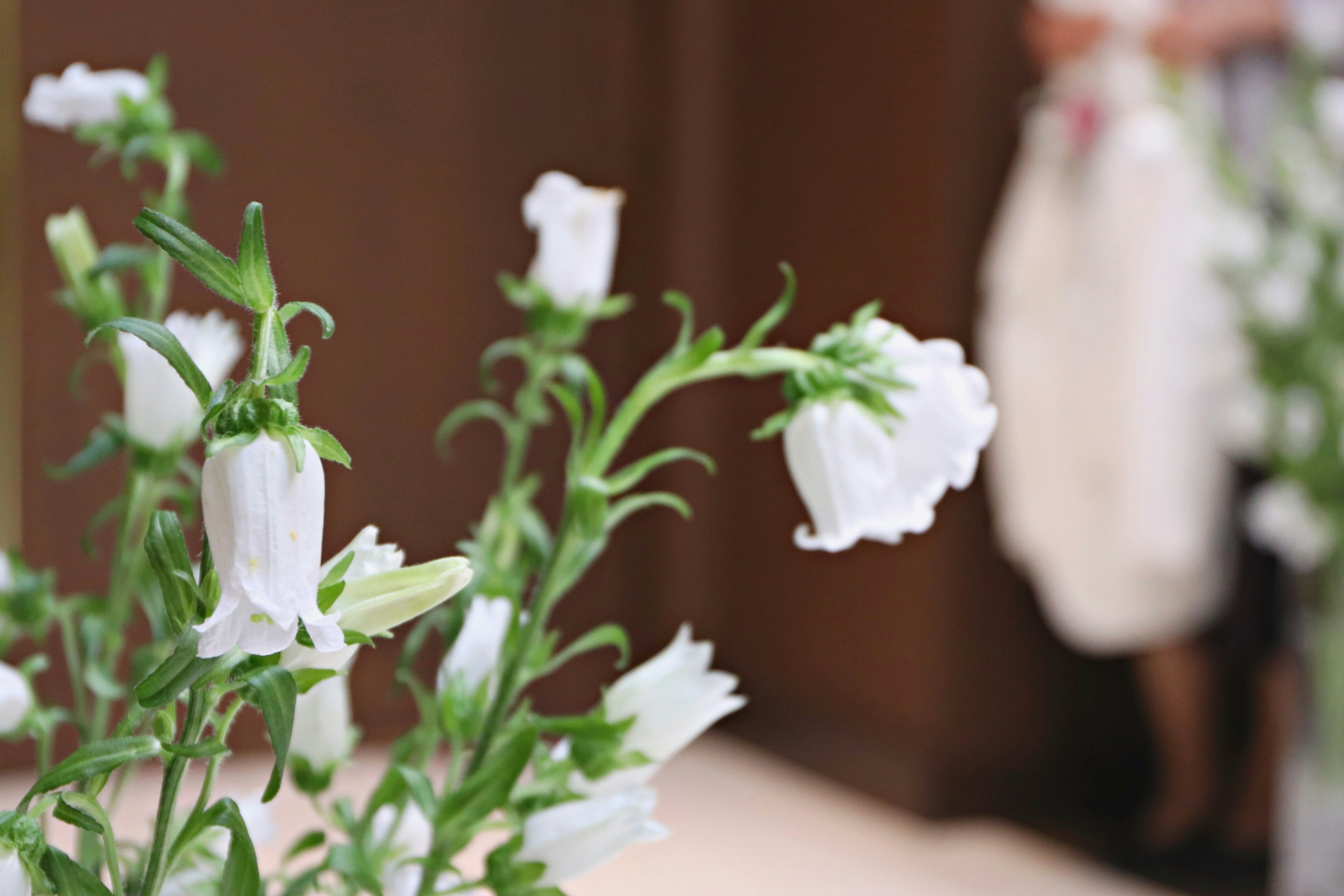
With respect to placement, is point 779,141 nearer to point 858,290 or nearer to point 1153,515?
point 858,290

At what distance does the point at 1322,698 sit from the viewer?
1.96m

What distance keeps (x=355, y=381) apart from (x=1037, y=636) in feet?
5.16

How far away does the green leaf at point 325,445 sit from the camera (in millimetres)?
296

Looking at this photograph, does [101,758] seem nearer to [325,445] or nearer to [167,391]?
→ [325,445]

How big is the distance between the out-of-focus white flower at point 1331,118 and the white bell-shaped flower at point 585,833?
187 cm

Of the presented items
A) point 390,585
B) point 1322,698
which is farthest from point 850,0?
point 390,585

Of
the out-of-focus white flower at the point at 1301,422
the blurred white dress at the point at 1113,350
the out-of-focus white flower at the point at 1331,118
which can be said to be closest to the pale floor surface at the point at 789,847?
the blurred white dress at the point at 1113,350

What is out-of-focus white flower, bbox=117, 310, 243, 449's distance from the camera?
0.49m

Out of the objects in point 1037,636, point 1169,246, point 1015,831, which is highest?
point 1169,246

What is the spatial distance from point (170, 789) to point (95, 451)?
10.0 inches

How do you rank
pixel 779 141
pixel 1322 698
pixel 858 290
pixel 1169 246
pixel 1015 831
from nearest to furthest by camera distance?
pixel 1322 698 < pixel 1169 246 < pixel 1015 831 < pixel 858 290 < pixel 779 141

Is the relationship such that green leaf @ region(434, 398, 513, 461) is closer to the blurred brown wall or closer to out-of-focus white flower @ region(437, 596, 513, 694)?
out-of-focus white flower @ region(437, 596, 513, 694)

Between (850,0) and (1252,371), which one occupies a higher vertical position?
(850,0)

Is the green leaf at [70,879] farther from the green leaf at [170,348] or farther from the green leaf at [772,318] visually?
the green leaf at [772,318]
